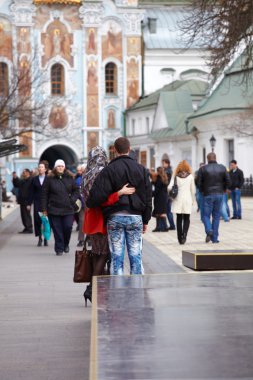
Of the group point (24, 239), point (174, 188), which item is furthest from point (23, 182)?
point (174, 188)

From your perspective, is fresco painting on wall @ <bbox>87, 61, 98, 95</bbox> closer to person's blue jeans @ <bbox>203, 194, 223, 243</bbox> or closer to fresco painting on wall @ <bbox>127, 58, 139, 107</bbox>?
fresco painting on wall @ <bbox>127, 58, 139, 107</bbox>

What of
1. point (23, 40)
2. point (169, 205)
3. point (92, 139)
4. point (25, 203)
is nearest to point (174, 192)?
point (169, 205)

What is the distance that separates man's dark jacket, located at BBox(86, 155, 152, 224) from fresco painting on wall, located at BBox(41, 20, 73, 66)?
59.7 m

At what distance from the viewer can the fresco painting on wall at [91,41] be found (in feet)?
229

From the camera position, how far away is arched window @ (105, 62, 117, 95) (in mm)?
71312

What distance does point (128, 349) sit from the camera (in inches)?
220

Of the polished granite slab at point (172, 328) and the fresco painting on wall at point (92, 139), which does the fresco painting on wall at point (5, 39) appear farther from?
the polished granite slab at point (172, 328)

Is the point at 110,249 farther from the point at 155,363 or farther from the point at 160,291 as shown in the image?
the point at 155,363

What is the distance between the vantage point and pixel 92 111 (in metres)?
71.1

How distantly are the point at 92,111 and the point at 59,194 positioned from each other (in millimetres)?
53137

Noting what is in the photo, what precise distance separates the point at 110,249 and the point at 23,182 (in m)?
15.9

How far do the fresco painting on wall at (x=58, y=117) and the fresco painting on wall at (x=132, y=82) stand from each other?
4.74 meters

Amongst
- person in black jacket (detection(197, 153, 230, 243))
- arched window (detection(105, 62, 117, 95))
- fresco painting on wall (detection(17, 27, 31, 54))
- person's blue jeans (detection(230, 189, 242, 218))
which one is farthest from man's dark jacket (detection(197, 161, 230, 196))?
arched window (detection(105, 62, 117, 95))

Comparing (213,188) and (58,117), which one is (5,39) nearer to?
(58,117)
